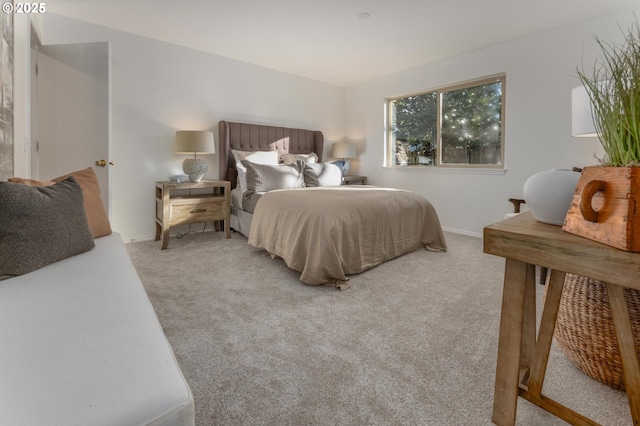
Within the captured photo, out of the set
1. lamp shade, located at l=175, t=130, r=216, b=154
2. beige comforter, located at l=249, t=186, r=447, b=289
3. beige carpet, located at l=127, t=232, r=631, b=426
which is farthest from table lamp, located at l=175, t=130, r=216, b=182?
beige carpet, located at l=127, t=232, r=631, b=426

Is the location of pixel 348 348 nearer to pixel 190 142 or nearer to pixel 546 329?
pixel 546 329

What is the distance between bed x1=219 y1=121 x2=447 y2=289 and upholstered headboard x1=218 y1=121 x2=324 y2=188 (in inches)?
0.5

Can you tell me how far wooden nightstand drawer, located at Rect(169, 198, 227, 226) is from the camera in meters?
3.47

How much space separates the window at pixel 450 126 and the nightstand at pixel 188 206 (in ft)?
9.26

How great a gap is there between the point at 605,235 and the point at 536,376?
59 centimetres

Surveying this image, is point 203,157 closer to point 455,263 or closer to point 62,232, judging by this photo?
point 62,232

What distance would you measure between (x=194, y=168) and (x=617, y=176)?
370 cm

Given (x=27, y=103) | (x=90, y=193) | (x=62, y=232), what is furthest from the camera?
(x=27, y=103)

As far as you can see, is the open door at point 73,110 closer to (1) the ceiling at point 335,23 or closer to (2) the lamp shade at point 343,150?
(1) the ceiling at point 335,23

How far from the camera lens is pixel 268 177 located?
362 cm

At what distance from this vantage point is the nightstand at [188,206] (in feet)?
11.2

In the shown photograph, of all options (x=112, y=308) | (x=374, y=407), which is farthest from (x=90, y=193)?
(x=374, y=407)

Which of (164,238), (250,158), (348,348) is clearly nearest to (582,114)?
(348,348)

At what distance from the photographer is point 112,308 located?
962 millimetres
